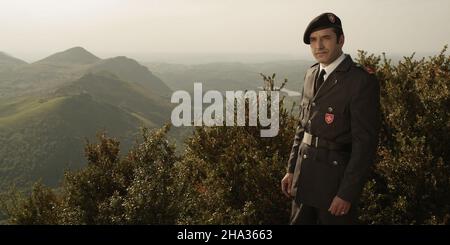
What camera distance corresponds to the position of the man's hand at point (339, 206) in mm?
4246

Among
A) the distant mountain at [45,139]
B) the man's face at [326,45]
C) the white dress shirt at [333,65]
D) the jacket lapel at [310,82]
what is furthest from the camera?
the distant mountain at [45,139]

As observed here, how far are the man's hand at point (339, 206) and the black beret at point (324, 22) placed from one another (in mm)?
2026

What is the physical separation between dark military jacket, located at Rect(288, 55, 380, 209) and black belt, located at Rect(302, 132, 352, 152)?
0.08 ft

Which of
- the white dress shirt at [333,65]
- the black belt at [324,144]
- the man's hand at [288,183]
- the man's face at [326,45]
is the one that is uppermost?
the man's face at [326,45]

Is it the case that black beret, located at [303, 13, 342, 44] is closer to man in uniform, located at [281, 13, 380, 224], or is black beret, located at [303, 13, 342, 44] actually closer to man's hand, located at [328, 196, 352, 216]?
man in uniform, located at [281, 13, 380, 224]

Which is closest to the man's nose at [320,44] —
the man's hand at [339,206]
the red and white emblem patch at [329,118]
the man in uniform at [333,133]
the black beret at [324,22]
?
the man in uniform at [333,133]

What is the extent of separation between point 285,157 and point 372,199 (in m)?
3.29

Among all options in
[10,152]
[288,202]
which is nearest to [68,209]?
[288,202]

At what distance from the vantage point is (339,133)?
14.4 ft

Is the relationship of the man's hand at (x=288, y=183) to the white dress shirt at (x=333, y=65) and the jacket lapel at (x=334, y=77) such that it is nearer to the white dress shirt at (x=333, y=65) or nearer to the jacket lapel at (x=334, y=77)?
the jacket lapel at (x=334, y=77)

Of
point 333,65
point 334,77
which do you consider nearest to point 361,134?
point 334,77

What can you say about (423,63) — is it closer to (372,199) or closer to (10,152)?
(372,199)

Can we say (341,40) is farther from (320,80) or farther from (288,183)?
(288,183)

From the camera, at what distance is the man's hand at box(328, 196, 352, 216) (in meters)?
4.25
